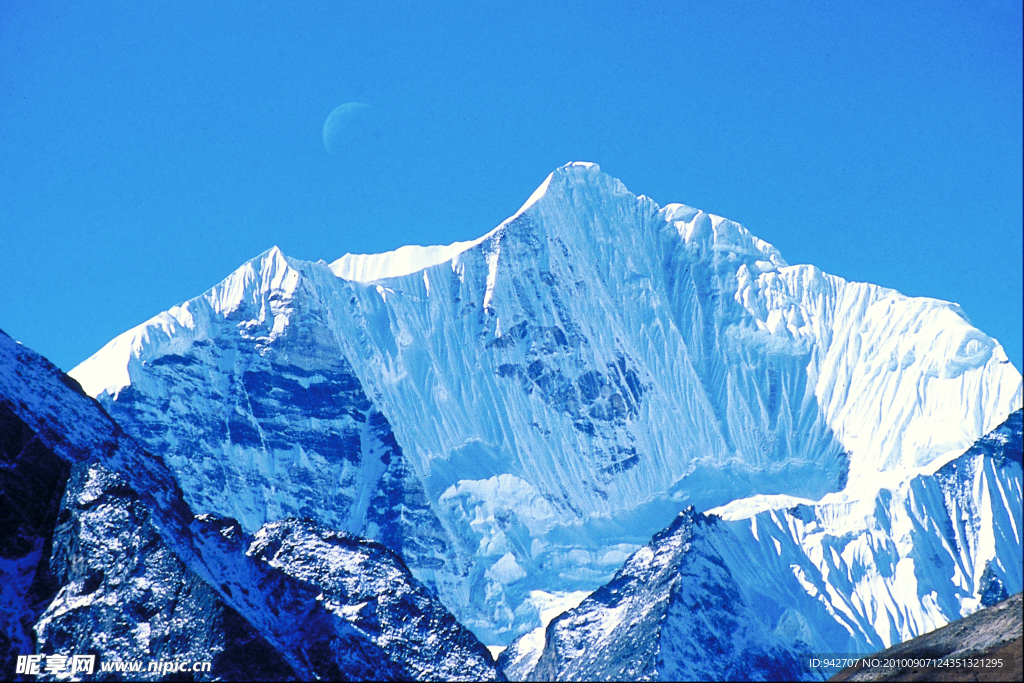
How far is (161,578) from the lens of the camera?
139m

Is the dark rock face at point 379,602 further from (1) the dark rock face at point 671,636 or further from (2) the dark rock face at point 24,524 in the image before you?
(1) the dark rock face at point 671,636

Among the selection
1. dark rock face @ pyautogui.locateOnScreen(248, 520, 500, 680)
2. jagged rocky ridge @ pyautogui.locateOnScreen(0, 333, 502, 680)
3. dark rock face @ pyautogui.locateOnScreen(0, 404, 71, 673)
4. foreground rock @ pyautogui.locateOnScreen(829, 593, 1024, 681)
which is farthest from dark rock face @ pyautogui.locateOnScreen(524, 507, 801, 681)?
dark rock face @ pyautogui.locateOnScreen(0, 404, 71, 673)

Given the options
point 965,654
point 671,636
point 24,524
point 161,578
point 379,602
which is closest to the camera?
point 161,578

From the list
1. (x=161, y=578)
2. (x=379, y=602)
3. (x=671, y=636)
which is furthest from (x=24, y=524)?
(x=671, y=636)

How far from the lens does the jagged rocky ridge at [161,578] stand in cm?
13662

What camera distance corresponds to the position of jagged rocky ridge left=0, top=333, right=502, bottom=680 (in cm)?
13662

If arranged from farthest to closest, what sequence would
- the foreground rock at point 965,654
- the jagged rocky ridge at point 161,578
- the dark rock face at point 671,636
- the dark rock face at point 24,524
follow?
the dark rock face at point 671,636 < the foreground rock at point 965,654 < the dark rock face at point 24,524 < the jagged rocky ridge at point 161,578

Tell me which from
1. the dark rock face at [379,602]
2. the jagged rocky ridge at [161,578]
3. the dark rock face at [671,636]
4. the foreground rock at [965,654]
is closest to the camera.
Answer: the jagged rocky ridge at [161,578]

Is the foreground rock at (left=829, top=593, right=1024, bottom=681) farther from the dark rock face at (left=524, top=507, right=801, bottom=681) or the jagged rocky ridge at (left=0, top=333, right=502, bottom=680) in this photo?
the jagged rocky ridge at (left=0, top=333, right=502, bottom=680)

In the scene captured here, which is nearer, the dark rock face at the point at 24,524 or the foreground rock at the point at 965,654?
the dark rock face at the point at 24,524

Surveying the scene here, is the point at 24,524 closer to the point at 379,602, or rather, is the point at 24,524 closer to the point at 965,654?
the point at 379,602

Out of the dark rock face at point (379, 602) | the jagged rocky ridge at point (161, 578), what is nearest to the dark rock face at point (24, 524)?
the jagged rocky ridge at point (161, 578)

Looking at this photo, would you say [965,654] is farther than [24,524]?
Yes

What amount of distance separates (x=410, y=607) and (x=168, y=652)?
30.6 m
